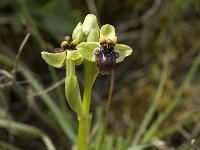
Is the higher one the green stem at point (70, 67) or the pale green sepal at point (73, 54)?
the pale green sepal at point (73, 54)

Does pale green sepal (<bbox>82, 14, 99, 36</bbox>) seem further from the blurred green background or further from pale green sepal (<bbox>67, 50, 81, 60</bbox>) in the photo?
the blurred green background

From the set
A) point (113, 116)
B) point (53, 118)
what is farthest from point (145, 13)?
point (53, 118)

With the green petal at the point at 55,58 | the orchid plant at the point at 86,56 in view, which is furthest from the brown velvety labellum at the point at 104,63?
the green petal at the point at 55,58

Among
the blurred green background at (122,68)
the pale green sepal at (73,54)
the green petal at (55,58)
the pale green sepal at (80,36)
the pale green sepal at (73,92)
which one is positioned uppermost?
the blurred green background at (122,68)

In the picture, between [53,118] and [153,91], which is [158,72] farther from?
[53,118]

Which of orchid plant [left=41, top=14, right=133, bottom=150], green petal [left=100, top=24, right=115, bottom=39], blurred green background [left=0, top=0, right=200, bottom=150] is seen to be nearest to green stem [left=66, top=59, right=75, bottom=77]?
orchid plant [left=41, top=14, right=133, bottom=150]

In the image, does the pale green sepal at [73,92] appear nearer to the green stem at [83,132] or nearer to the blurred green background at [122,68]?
the green stem at [83,132]

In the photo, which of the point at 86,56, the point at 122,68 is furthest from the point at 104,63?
the point at 122,68

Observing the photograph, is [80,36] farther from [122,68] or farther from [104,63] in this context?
[122,68]
